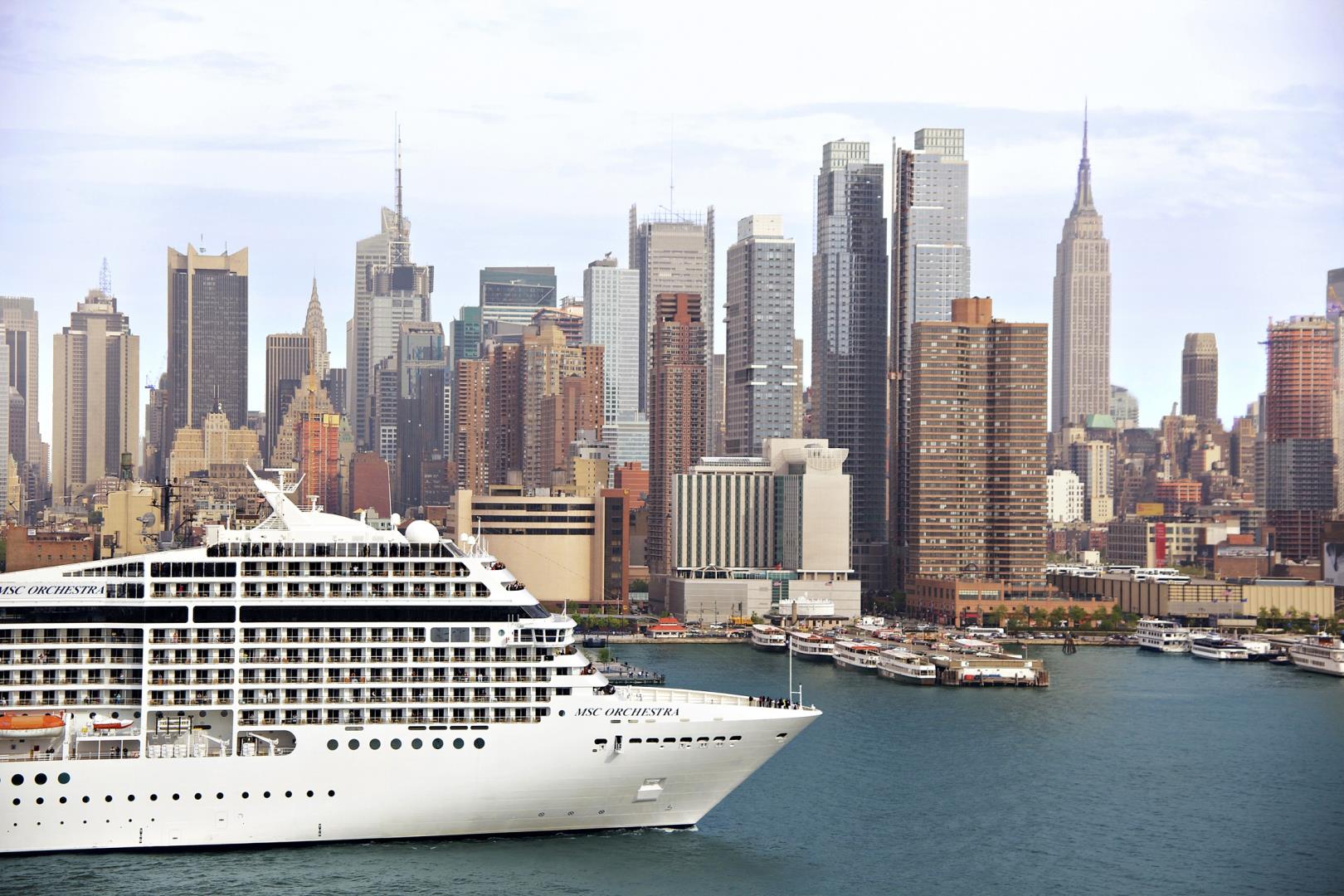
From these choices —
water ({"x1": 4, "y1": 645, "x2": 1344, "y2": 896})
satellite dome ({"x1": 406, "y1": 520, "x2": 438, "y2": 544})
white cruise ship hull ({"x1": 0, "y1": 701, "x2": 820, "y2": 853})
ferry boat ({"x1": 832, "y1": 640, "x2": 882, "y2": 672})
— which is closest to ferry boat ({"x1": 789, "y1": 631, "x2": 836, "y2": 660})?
ferry boat ({"x1": 832, "y1": 640, "x2": 882, "y2": 672})

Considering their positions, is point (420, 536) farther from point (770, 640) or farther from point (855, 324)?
point (855, 324)

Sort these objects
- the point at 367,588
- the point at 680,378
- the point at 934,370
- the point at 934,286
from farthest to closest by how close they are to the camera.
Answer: the point at 934,286, the point at 680,378, the point at 934,370, the point at 367,588

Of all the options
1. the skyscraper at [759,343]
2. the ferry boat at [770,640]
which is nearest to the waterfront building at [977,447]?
the ferry boat at [770,640]

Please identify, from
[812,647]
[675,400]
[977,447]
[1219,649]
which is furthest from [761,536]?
[675,400]

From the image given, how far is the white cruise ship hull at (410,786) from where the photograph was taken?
100.0ft

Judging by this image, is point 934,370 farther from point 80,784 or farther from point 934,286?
point 80,784

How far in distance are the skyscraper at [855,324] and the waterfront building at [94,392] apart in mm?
77820

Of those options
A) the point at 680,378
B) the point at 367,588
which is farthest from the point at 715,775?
the point at 680,378

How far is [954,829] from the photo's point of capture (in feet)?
123

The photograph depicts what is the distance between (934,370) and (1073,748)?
57.6m

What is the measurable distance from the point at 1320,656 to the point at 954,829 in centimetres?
4571

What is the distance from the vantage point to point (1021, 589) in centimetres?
10306

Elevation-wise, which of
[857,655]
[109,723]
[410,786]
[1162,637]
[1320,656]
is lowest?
[1162,637]

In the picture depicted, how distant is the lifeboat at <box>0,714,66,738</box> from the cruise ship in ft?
0.17
